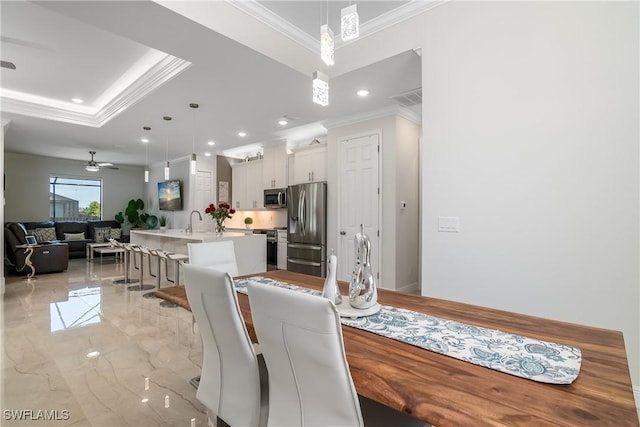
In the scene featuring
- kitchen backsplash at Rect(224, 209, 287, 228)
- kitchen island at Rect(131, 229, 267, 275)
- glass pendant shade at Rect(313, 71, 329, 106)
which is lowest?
kitchen island at Rect(131, 229, 267, 275)

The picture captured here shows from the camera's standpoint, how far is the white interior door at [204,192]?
7.30 metres

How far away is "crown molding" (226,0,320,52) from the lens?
2510mm

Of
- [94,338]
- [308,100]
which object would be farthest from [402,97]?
[94,338]

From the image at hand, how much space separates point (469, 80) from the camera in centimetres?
238

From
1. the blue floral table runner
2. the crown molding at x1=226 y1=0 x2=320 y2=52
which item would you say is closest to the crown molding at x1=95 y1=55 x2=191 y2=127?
the crown molding at x1=226 y1=0 x2=320 y2=52

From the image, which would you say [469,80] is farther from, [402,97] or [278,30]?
[278,30]

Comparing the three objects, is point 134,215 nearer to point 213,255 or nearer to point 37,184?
point 37,184

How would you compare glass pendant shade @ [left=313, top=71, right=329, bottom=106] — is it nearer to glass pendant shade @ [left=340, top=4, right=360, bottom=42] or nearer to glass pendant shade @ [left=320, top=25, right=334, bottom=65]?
glass pendant shade @ [left=320, top=25, right=334, bottom=65]

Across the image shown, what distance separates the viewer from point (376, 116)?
4.34 m

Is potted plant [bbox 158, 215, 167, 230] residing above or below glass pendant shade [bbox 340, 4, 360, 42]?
below

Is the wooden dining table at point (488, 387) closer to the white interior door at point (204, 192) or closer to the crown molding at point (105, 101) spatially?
the crown molding at point (105, 101)

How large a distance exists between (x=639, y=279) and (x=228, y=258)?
8.65 ft

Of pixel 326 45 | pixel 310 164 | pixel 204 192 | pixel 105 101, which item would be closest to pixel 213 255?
pixel 326 45

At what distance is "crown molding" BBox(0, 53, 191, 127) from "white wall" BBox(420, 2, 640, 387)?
8.22 feet
